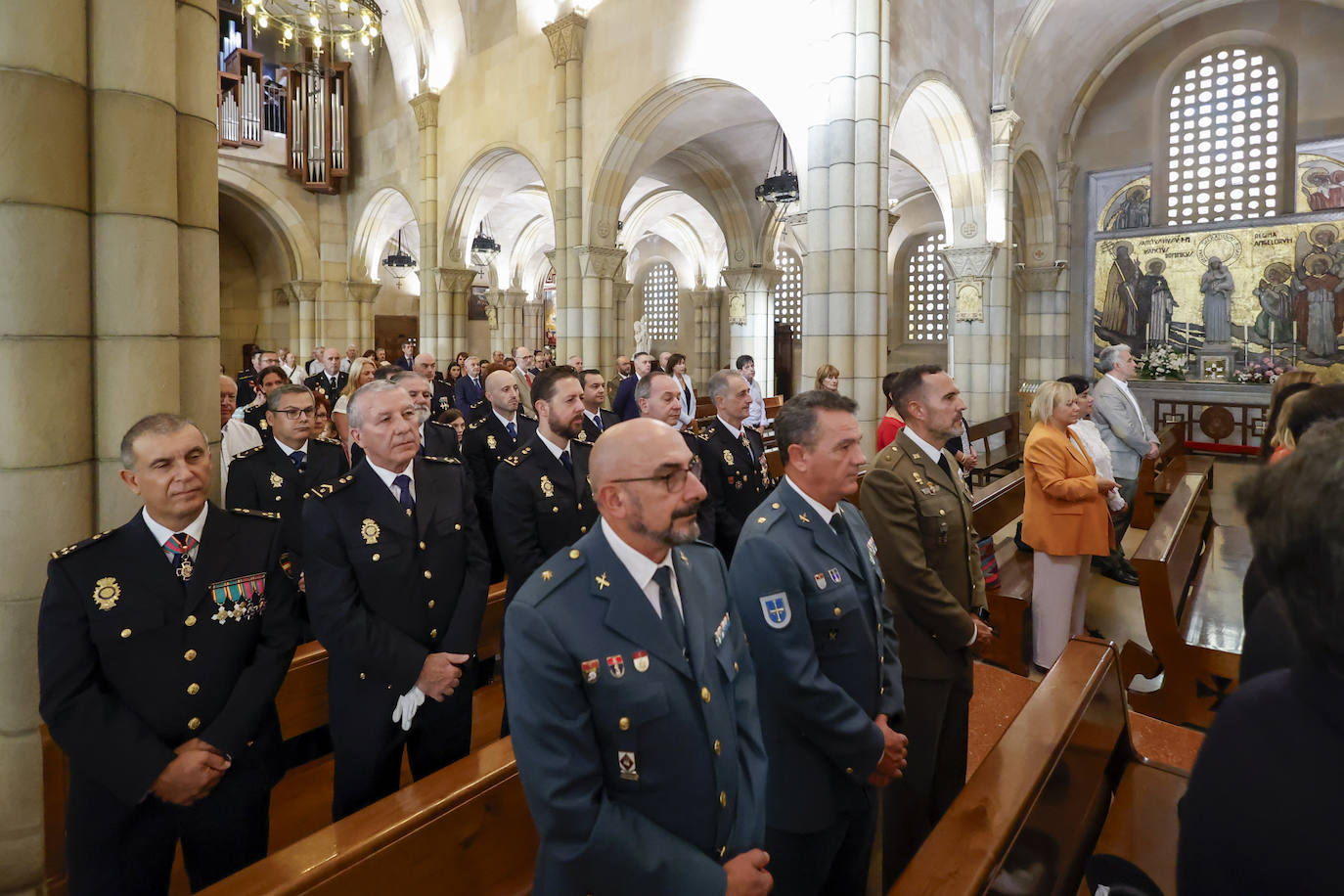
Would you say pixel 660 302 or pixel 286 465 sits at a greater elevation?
pixel 660 302

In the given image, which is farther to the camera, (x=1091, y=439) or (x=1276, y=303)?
(x=1276, y=303)

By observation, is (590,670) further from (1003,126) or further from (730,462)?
(1003,126)

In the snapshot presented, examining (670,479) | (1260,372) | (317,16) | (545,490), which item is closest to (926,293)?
(1260,372)

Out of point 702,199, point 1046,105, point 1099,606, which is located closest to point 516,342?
point 702,199

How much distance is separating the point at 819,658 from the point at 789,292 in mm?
20384

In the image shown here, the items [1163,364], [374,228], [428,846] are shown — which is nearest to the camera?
[428,846]

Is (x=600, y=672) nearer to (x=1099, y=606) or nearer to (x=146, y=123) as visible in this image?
(x=146, y=123)

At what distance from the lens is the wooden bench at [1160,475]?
23.6ft

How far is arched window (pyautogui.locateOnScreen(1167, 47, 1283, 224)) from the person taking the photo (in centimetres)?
1236

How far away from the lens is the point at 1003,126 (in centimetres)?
1086

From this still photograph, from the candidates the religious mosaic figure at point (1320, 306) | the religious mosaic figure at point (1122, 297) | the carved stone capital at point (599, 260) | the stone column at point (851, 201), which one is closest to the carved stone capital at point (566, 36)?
the carved stone capital at point (599, 260)

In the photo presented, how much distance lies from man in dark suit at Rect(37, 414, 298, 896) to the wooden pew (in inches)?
21.8

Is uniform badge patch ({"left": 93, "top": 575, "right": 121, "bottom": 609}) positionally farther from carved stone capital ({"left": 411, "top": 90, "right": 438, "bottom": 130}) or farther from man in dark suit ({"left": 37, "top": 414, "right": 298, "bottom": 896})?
carved stone capital ({"left": 411, "top": 90, "right": 438, "bottom": 130})

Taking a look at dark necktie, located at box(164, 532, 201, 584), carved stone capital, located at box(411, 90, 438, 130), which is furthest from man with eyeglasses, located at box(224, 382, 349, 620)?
carved stone capital, located at box(411, 90, 438, 130)
